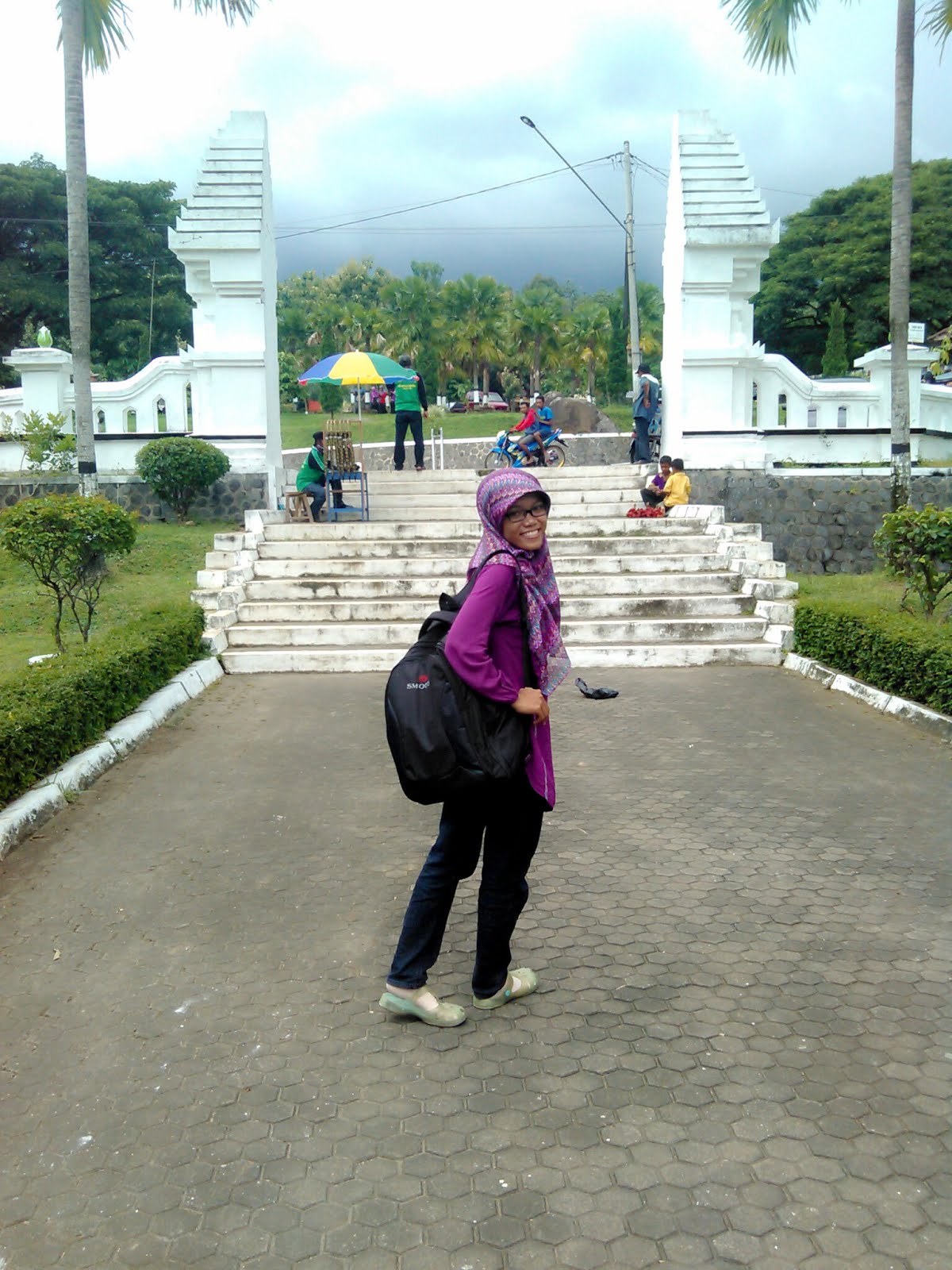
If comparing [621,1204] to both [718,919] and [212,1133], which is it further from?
[718,919]

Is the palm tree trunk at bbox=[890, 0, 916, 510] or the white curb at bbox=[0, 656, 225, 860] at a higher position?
the palm tree trunk at bbox=[890, 0, 916, 510]

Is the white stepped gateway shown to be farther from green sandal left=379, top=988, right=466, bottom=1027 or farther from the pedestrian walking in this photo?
green sandal left=379, top=988, right=466, bottom=1027

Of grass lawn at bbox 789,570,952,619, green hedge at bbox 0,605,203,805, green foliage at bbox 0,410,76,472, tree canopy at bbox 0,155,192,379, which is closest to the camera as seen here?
green hedge at bbox 0,605,203,805

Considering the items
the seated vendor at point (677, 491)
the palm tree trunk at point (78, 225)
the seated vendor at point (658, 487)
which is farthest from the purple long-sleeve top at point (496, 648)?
the palm tree trunk at point (78, 225)

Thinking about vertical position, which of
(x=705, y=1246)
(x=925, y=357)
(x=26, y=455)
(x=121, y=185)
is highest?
(x=121, y=185)

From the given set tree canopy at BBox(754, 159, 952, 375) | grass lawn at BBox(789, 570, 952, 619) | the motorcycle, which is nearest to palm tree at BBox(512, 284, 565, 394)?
tree canopy at BBox(754, 159, 952, 375)

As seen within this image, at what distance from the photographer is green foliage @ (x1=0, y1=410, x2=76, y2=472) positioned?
13.1m

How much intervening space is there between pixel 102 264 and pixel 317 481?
34.4 metres

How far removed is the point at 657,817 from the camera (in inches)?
203

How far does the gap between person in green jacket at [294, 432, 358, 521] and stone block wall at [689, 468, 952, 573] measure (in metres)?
4.49

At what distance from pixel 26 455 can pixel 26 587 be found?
10.6ft

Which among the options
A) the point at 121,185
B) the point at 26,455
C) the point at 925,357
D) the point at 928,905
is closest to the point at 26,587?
the point at 26,455

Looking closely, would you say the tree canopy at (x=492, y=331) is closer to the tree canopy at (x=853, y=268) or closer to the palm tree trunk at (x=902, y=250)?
the tree canopy at (x=853, y=268)

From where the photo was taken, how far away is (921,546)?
801 cm
